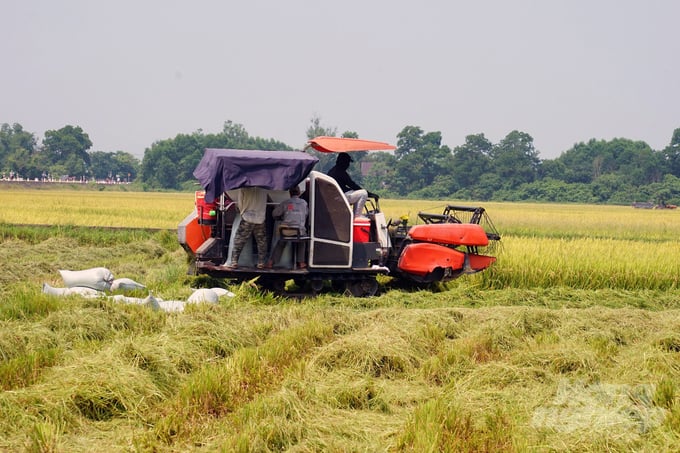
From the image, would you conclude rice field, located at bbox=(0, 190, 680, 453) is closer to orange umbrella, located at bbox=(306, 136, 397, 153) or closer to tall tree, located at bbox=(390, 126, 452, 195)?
orange umbrella, located at bbox=(306, 136, 397, 153)

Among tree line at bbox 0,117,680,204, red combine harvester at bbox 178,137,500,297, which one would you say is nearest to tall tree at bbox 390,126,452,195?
tree line at bbox 0,117,680,204

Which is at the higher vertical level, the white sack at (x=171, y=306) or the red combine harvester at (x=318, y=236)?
the red combine harvester at (x=318, y=236)

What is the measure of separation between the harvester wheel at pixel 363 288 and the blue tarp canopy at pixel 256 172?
178cm

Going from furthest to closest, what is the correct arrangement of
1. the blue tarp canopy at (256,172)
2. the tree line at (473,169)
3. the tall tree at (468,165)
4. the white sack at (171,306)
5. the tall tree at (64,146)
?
the tall tree at (64,146)
the tall tree at (468,165)
the tree line at (473,169)
the blue tarp canopy at (256,172)
the white sack at (171,306)

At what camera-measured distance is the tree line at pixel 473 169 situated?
78812mm

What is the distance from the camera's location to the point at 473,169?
284 feet

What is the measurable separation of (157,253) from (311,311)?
716 centimetres

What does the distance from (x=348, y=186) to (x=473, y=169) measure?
255 ft

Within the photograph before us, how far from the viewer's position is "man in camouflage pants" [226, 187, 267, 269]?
9.36m

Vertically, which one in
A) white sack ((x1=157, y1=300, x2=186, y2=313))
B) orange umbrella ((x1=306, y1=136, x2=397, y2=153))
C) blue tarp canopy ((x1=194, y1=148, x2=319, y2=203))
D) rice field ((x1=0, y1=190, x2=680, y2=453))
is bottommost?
rice field ((x1=0, y1=190, x2=680, y2=453))

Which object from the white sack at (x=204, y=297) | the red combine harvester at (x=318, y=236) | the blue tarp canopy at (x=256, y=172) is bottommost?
the white sack at (x=204, y=297)

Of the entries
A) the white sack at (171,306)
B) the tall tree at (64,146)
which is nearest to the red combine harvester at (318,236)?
the white sack at (171,306)

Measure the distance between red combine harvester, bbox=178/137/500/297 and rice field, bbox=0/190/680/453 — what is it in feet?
1.27

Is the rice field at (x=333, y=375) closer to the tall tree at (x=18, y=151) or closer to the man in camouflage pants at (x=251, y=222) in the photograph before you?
the man in camouflage pants at (x=251, y=222)
